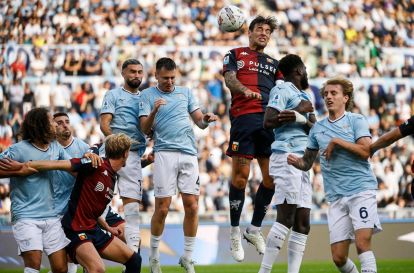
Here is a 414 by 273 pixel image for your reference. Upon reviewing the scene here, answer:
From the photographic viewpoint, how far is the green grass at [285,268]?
14.3 metres

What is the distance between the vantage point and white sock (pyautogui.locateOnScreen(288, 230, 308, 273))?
10.2 metres

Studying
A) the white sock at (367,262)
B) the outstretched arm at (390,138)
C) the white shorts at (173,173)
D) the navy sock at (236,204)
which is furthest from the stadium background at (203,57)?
the outstretched arm at (390,138)

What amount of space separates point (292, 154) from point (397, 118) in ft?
44.5

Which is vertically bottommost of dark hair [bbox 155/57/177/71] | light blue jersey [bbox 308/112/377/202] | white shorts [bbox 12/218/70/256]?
white shorts [bbox 12/218/70/256]

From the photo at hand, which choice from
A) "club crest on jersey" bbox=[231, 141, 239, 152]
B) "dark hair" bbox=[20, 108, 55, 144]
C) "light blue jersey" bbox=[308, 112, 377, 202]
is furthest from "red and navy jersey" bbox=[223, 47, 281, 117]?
"dark hair" bbox=[20, 108, 55, 144]

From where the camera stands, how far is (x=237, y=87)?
36.2ft

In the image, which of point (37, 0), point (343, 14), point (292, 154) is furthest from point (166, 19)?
point (292, 154)

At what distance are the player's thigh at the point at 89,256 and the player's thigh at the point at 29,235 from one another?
0.48 metres

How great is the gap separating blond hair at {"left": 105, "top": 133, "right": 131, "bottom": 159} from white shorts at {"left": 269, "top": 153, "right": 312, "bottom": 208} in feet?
6.25

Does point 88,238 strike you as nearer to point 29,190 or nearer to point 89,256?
point 89,256

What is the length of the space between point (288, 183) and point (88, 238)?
2.36 m

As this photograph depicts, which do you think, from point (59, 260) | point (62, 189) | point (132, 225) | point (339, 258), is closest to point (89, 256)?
point (59, 260)

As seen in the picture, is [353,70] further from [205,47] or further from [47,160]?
[47,160]

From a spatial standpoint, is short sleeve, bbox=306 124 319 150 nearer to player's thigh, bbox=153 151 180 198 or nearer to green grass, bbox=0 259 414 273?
player's thigh, bbox=153 151 180 198
